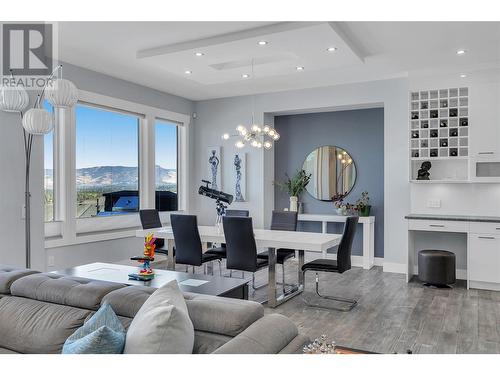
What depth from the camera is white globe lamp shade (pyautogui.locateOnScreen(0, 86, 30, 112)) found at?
391 centimetres

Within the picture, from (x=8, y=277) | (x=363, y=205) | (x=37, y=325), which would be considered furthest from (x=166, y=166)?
(x=37, y=325)

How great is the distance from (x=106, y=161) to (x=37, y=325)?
14.2ft

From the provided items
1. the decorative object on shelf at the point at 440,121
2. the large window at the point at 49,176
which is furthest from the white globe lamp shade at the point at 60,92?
the decorative object on shelf at the point at 440,121

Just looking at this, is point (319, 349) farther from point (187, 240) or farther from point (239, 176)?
point (239, 176)

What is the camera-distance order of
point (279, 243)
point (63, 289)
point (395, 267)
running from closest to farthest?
point (63, 289) < point (279, 243) < point (395, 267)

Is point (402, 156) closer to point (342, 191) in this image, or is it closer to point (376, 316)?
point (342, 191)

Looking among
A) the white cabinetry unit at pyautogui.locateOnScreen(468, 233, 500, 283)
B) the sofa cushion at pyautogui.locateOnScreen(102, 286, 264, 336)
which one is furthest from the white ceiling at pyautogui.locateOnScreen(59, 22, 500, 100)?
the sofa cushion at pyautogui.locateOnScreen(102, 286, 264, 336)

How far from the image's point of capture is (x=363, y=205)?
668cm

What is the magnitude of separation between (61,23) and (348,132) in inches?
182

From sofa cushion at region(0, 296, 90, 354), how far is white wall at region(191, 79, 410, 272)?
5.04m

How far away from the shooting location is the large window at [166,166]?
7.17m

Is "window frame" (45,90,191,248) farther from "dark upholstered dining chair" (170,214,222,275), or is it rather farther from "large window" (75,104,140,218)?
"dark upholstered dining chair" (170,214,222,275)

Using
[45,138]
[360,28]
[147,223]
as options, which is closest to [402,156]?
[360,28]
